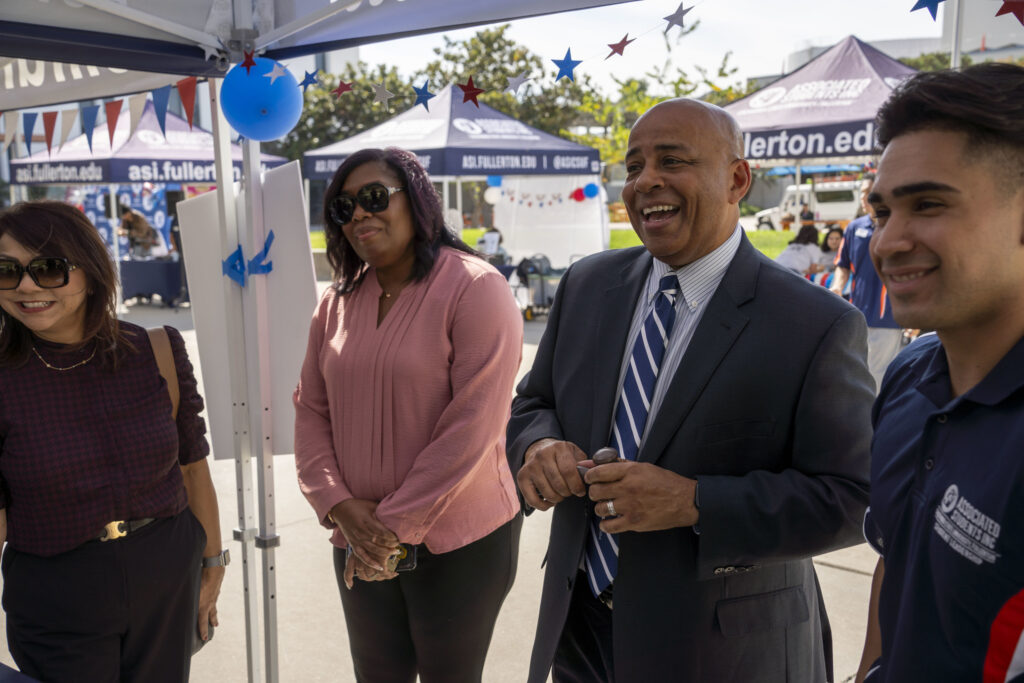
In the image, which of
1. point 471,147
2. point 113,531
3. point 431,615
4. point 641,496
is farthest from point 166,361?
point 471,147

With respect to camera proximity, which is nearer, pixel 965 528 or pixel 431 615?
Result: pixel 965 528

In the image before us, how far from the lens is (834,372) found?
1.46m

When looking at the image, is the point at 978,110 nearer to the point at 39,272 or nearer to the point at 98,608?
the point at 39,272

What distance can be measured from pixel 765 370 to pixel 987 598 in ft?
1.97

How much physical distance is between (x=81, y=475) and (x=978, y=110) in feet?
6.56

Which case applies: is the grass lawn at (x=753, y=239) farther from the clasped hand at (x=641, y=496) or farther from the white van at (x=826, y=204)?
the clasped hand at (x=641, y=496)

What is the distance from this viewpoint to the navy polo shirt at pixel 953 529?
0.95 meters

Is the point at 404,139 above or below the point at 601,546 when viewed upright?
above

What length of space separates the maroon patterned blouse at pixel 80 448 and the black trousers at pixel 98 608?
59mm

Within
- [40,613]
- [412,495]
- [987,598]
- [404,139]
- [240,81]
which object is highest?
[404,139]

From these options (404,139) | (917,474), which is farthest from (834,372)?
(404,139)

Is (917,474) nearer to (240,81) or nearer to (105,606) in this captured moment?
(105,606)

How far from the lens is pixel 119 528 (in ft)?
6.53

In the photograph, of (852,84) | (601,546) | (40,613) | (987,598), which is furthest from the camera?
(852,84)
